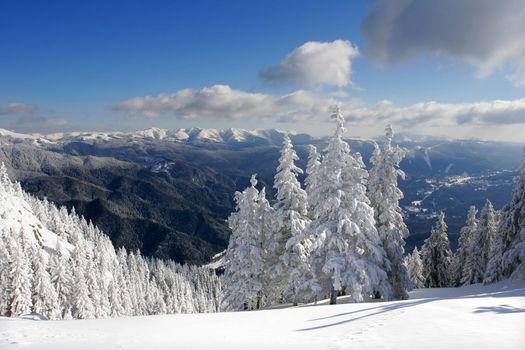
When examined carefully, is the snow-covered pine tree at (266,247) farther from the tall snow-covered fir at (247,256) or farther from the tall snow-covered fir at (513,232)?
the tall snow-covered fir at (513,232)

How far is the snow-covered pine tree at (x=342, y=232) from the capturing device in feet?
76.8

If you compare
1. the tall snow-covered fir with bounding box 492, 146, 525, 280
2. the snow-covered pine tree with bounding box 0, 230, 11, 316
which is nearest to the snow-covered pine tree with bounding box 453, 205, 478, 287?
the tall snow-covered fir with bounding box 492, 146, 525, 280

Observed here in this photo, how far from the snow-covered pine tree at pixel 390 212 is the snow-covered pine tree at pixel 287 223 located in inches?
232

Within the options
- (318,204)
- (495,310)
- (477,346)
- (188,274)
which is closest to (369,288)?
(318,204)

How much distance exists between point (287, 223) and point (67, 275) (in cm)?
4004

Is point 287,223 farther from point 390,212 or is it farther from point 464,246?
point 464,246

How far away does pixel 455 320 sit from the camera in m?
13.3

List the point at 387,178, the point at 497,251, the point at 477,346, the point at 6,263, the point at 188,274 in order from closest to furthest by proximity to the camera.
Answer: the point at 477,346
the point at 387,178
the point at 497,251
the point at 6,263
the point at 188,274

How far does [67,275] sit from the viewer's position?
5300cm

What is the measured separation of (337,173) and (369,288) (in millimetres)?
7732

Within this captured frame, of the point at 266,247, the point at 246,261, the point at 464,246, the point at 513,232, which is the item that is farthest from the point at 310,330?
the point at 464,246

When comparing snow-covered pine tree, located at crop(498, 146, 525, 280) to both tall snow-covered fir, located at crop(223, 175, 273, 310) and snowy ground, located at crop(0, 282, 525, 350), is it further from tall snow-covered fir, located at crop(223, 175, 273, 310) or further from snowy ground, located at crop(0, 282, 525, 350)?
tall snow-covered fir, located at crop(223, 175, 273, 310)

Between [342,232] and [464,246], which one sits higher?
[342,232]

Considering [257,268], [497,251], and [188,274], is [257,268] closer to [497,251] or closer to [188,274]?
[497,251]
